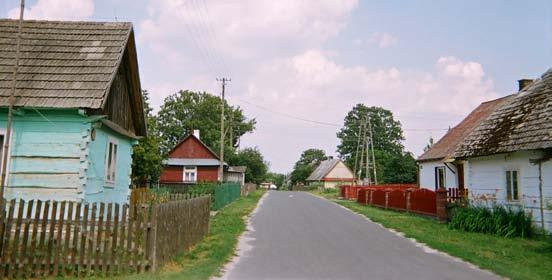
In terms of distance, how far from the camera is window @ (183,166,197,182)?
53.8m

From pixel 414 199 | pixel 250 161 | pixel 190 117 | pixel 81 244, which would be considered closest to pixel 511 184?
pixel 414 199

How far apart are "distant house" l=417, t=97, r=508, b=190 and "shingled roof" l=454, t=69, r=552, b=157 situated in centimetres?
896

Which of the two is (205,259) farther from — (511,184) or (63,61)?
(511,184)

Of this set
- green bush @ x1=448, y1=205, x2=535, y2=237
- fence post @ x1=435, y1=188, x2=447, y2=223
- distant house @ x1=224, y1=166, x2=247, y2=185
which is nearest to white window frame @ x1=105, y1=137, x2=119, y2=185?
green bush @ x1=448, y1=205, x2=535, y2=237

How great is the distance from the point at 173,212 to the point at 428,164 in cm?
2674

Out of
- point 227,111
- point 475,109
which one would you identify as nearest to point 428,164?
point 475,109

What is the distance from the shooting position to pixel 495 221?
1572 cm

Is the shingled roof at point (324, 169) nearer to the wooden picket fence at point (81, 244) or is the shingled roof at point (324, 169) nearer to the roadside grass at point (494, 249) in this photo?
the roadside grass at point (494, 249)

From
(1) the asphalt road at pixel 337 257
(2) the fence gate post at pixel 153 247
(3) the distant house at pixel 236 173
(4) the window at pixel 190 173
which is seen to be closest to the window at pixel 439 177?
(1) the asphalt road at pixel 337 257

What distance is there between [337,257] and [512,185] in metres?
9.32

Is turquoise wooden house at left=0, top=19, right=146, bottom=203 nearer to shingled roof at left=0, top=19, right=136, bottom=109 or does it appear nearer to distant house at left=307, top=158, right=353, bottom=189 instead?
shingled roof at left=0, top=19, right=136, bottom=109

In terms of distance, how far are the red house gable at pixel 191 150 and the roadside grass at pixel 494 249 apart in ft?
128

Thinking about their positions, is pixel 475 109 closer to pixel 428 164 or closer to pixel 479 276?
pixel 428 164

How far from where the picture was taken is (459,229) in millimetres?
17203
